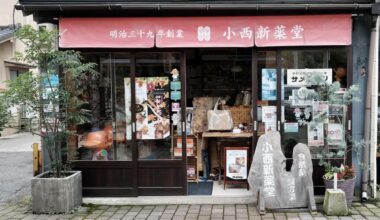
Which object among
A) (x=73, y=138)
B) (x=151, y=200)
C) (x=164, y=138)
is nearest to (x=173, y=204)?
(x=151, y=200)

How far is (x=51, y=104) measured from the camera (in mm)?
7102

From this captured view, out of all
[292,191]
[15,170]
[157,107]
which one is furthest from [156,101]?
[15,170]

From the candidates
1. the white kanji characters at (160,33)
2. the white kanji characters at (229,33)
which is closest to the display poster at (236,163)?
the white kanji characters at (229,33)

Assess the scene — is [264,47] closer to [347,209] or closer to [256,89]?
[256,89]

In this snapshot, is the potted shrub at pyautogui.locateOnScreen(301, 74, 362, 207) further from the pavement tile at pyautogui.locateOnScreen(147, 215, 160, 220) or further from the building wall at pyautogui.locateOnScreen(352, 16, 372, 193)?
the pavement tile at pyautogui.locateOnScreen(147, 215, 160, 220)

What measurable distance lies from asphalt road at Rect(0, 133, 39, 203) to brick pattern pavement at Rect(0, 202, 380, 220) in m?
1.15

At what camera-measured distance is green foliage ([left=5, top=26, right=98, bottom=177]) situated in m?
6.71

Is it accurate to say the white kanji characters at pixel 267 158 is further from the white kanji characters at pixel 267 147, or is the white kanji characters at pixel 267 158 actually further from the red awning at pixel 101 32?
the red awning at pixel 101 32

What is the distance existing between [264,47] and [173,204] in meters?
3.27

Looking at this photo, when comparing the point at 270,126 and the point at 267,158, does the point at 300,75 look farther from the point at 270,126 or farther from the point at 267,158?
the point at 267,158

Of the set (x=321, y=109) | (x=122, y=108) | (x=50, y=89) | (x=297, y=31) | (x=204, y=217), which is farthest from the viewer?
(x=122, y=108)

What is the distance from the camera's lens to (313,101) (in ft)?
24.9

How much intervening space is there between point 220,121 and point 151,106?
159 cm

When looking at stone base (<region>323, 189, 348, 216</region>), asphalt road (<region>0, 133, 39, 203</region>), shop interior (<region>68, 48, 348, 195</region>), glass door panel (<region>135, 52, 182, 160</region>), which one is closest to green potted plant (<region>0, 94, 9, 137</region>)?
shop interior (<region>68, 48, 348, 195</region>)
